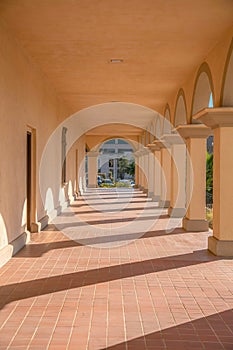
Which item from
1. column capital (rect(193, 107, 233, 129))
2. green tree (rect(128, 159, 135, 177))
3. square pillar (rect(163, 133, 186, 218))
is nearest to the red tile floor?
column capital (rect(193, 107, 233, 129))

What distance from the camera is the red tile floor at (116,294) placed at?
4.69 metres

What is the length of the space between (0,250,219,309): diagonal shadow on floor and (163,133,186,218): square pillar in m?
5.99

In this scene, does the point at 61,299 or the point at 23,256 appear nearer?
the point at 61,299

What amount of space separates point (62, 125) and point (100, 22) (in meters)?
9.55

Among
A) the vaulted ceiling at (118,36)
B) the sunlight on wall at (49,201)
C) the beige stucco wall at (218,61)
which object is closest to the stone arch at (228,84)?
the beige stucco wall at (218,61)

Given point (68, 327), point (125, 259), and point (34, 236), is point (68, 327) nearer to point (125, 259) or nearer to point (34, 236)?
point (125, 259)

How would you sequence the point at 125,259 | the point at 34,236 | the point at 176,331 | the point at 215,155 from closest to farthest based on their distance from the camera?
the point at 176,331 → the point at 125,259 → the point at 215,155 → the point at 34,236

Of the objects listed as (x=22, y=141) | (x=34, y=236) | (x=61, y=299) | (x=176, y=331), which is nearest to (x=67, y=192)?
(x=34, y=236)

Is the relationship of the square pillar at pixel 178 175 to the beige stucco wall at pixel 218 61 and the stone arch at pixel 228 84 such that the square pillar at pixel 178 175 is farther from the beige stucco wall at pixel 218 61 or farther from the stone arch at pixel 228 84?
the stone arch at pixel 228 84

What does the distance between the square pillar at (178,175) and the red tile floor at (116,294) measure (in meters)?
4.00

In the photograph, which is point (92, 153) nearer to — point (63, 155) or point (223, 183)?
point (63, 155)

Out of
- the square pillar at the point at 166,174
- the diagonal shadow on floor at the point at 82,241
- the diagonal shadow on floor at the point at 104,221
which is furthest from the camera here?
the square pillar at the point at 166,174

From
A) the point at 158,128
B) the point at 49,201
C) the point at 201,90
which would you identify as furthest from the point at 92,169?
the point at 201,90

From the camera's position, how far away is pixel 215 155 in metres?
9.23
